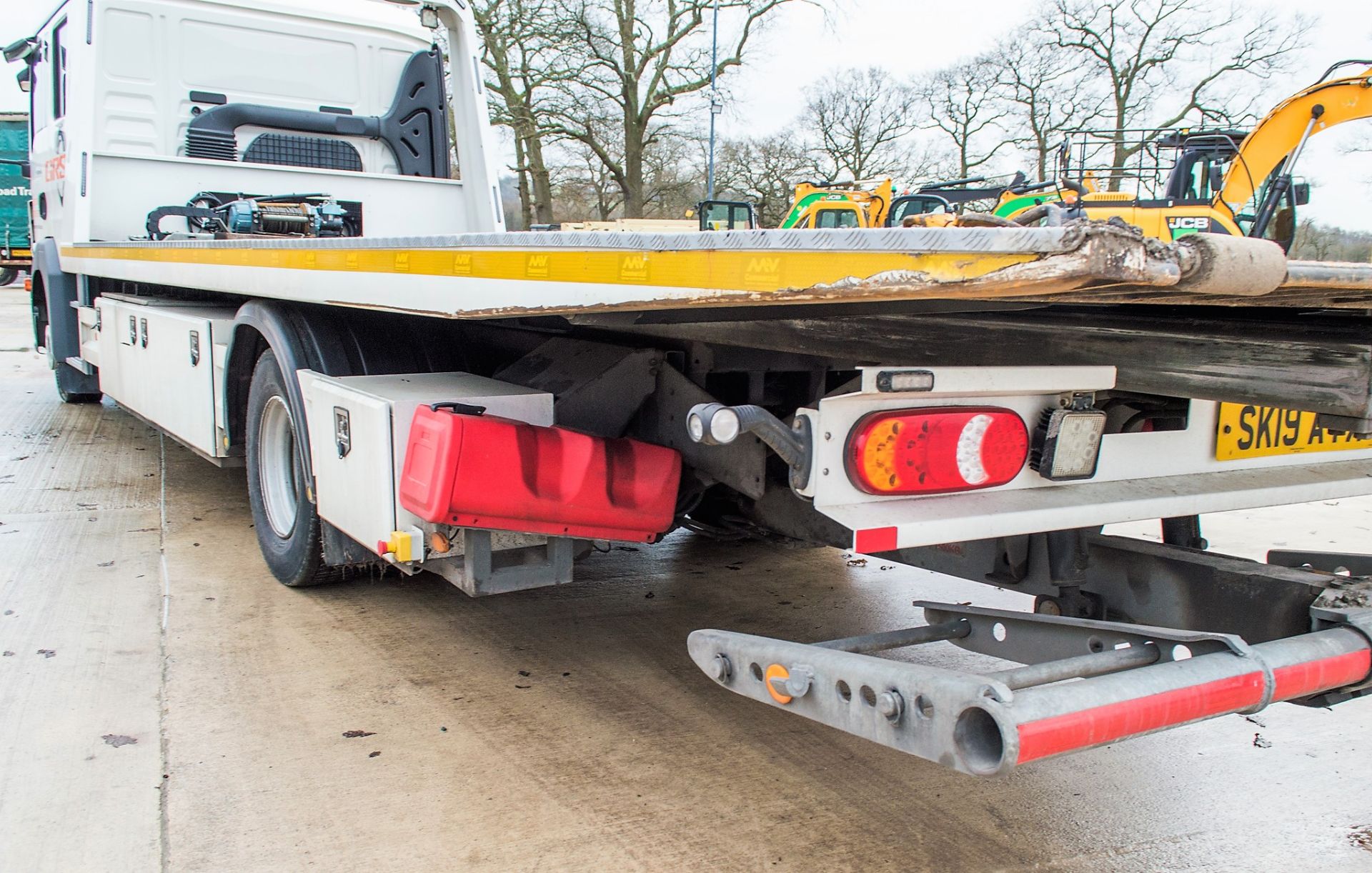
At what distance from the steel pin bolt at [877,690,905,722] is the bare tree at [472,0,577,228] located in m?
21.6

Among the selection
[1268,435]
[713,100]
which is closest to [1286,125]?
[1268,435]

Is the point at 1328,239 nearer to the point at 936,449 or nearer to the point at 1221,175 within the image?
the point at 1221,175

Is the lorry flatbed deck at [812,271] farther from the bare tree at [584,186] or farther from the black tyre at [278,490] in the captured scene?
the bare tree at [584,186]

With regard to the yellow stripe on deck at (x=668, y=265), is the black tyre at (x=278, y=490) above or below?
below

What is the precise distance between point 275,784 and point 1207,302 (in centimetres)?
225

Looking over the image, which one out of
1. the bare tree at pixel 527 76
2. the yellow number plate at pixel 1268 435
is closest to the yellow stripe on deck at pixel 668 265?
the yellow number plate at pixel 1268 435

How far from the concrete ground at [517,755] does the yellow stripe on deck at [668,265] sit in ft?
3.98

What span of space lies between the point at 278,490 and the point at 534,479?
1.80m

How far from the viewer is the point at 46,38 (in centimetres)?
678

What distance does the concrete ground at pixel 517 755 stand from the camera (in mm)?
2404

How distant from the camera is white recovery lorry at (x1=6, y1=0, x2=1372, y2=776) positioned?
1.66 meters

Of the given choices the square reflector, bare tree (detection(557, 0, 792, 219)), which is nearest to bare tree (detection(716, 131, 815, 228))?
bare tree (detection(557, 0, 792, 219))

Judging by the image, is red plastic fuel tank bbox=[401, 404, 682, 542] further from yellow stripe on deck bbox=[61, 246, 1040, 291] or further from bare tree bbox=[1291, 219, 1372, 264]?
bare tree bbox=[1291, 219, 1372, 264]

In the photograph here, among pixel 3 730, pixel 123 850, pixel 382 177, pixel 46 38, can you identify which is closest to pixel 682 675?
pixel 123 850
